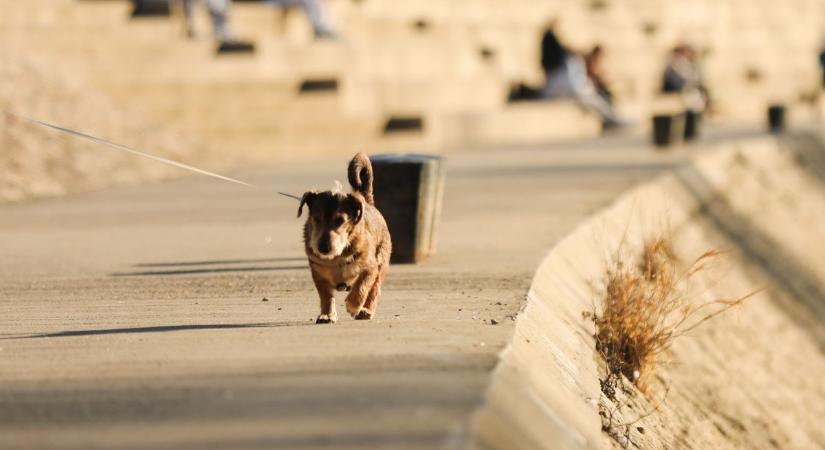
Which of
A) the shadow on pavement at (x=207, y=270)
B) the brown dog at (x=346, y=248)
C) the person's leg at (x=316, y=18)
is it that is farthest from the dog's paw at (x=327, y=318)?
the person's leg at (x=316, y=18)

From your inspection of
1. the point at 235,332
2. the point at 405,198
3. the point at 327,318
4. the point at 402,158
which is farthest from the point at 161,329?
the point at 402,158

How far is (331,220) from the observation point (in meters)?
7.89

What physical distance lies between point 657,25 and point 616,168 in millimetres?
26766

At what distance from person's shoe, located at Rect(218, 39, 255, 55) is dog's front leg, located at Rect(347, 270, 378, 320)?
18.4 m

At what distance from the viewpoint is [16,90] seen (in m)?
22.7

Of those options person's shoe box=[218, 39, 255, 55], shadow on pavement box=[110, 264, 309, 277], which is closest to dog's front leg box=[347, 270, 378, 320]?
shadow on pavement box=[110, 264, 309, 277]

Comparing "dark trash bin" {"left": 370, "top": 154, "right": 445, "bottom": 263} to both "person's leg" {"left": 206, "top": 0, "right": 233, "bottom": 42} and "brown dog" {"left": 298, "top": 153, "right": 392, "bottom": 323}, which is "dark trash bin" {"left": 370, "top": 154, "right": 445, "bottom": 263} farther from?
"person's leg" {"left": 206, "top": 0, "right": 233, "bottom": 42}

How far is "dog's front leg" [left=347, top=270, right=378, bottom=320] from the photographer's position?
8.34 meters

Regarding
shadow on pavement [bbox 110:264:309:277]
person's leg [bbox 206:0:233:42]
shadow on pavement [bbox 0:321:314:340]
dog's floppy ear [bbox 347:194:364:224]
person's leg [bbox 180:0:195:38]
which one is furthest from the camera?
person's leg [bbox 180:0:195:38]

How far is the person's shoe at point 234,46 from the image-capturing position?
2652cm

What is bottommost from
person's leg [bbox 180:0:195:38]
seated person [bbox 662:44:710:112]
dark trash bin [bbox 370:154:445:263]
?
seated person [bbox 662:44:710:112]

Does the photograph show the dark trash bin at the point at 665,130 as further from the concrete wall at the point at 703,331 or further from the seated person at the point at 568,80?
the seated person at the point at 568,80

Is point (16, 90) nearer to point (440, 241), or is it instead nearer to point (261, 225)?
point (261, 225)

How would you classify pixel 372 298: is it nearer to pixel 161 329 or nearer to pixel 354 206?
pixel 354 206
